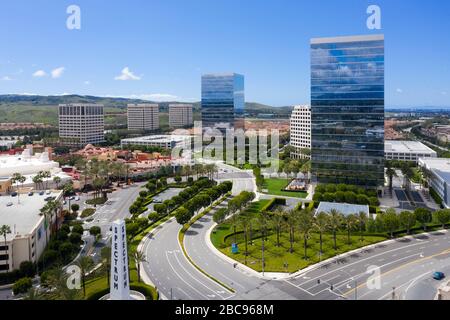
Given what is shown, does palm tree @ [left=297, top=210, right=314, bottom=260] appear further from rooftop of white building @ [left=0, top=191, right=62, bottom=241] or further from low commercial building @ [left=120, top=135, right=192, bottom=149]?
low commercial building @ [left=120, top=135, right=192, bottom=149]

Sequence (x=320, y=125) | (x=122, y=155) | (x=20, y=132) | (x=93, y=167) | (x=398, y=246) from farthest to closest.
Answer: (x=20, y=132) → (x=122, y=155) → (x=93, y=167) → (x=320, y=125) → (x=398, y=246)

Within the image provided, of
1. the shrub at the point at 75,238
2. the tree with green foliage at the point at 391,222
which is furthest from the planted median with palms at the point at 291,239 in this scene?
the shrub at the point at 75,238

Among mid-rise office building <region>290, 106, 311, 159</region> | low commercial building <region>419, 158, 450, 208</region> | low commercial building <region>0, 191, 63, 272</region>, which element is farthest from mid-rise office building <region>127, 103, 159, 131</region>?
low commercial building <region>419, 158, 450, 208</region>

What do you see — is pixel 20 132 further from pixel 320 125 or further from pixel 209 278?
pixel 209 278

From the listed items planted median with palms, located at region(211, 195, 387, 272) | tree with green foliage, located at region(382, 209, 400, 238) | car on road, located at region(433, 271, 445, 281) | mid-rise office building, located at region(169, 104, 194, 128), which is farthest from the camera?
mid-rise office building, located at region(169, 104, 194, 128)

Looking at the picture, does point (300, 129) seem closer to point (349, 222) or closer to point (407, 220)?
point (407, 220)

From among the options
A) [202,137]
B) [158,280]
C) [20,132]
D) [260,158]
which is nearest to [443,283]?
[158,280]

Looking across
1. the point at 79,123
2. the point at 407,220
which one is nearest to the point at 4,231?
the point at 407,220
